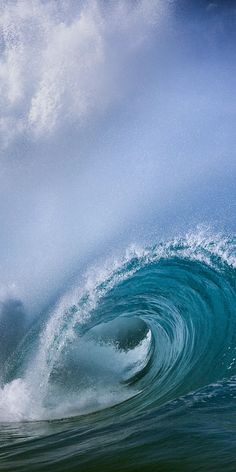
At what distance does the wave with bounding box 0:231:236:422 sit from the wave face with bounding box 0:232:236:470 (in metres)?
0.03

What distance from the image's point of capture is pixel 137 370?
34.9 ft

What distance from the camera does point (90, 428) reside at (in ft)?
17.8

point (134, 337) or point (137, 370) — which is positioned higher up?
point (134, 337)

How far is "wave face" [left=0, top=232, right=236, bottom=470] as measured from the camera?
3.92 meters

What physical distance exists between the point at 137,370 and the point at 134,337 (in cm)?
Result: 196

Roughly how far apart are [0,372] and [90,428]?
6657mm

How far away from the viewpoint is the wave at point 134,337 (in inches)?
331

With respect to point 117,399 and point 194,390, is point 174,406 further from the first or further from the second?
point 117,399

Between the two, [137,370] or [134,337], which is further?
[134,337]

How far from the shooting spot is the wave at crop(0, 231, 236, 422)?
27.6ft

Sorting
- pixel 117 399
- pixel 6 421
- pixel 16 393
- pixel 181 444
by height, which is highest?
pixel 16 393

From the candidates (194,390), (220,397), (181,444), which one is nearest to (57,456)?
(181,444)

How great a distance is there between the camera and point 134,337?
1256cm

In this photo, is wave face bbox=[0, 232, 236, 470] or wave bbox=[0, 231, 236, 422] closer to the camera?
wave face bbox=[0, 232, 236, 470]
